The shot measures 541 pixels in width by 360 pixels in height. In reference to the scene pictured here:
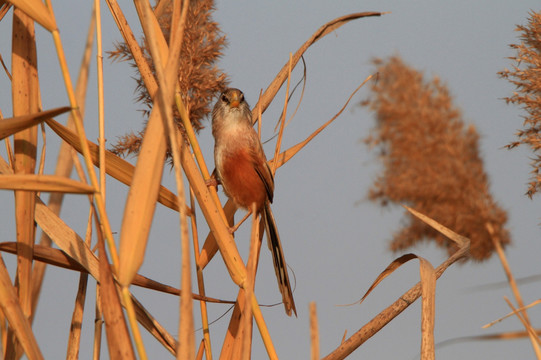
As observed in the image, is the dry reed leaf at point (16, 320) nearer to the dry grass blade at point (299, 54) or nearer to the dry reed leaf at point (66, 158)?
the dry reed leaf at point (66, 158)

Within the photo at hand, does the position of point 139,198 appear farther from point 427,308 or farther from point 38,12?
point 427,308

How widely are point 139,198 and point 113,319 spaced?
32cm

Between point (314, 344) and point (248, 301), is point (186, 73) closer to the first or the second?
point (248, 301)

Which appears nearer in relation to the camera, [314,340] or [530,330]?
[314,340]

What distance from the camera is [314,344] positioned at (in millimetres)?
1361

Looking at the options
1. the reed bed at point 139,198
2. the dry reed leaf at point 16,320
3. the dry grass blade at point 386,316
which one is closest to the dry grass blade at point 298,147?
the reed bed at point 139,198

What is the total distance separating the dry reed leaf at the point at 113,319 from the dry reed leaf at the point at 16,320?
0.31 m

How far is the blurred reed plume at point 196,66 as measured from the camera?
2406mm

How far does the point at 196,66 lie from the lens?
2475mm

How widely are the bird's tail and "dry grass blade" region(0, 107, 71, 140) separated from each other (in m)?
1.27

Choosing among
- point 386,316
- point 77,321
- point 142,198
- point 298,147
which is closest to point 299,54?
point 298,147

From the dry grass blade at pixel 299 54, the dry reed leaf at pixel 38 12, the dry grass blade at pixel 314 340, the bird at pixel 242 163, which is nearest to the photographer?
the dry grass blade at pixel 314 340

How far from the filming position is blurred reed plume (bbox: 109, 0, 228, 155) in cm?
241

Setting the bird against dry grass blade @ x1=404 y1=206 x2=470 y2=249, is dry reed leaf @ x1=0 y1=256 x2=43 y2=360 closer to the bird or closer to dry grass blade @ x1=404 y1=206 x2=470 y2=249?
the bird
